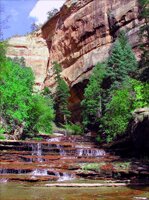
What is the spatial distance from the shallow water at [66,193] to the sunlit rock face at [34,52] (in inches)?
2531

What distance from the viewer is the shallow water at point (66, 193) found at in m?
13.4

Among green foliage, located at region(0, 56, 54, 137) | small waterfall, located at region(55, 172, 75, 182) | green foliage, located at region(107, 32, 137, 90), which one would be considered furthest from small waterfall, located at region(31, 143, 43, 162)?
green foliage, located at region(107, 32, 137, 90)

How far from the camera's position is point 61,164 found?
2312 cm

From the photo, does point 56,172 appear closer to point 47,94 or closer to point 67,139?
point 67,139

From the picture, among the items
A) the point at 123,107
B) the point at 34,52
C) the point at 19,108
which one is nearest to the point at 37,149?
the point at 19,108

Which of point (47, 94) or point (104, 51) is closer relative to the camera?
point (104, 51)

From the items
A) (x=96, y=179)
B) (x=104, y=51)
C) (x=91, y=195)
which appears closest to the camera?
(x=91, y=195)

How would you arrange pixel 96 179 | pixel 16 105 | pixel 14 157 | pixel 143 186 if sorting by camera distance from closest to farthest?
pixel 143 186
pixel 96 179
pixel 14 157
pixel 16 105

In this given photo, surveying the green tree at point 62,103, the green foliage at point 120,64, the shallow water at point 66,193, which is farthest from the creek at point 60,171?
the green tree at point 62,103

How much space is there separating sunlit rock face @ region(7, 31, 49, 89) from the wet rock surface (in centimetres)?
5233

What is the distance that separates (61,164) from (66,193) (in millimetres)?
8399

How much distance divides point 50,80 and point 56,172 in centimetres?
5344

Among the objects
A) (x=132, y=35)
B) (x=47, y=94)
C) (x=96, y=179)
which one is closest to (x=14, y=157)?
(x=96, y=179)

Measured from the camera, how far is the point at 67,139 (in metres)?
36.2
